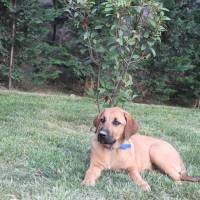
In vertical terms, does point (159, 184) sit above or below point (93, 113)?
A: above

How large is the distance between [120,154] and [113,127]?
1.03 ft

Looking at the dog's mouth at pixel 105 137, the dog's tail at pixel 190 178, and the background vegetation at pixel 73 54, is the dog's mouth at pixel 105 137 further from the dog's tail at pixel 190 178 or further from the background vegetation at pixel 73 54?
the background vegetation at pixel 73 54

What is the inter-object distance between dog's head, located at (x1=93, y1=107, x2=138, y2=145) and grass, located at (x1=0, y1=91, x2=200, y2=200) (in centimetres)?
40

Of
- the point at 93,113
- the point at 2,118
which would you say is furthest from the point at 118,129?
the point at 93,113

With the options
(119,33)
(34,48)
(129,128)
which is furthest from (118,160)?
(34,48)

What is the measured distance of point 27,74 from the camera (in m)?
12.2

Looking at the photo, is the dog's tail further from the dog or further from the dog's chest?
the dog's chest

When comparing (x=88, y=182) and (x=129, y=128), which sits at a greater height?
(x=129, y=128)

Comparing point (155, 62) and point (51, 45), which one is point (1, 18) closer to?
point (51, 45)

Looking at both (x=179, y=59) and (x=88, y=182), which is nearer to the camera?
(x=88, y=182)

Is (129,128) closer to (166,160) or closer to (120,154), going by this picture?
(120,154)

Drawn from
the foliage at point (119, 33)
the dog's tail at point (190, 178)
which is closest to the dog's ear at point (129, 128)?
the dog's tail at point (190, 178)

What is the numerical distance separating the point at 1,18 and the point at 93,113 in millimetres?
3721

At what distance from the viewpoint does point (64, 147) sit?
6.83 metres
